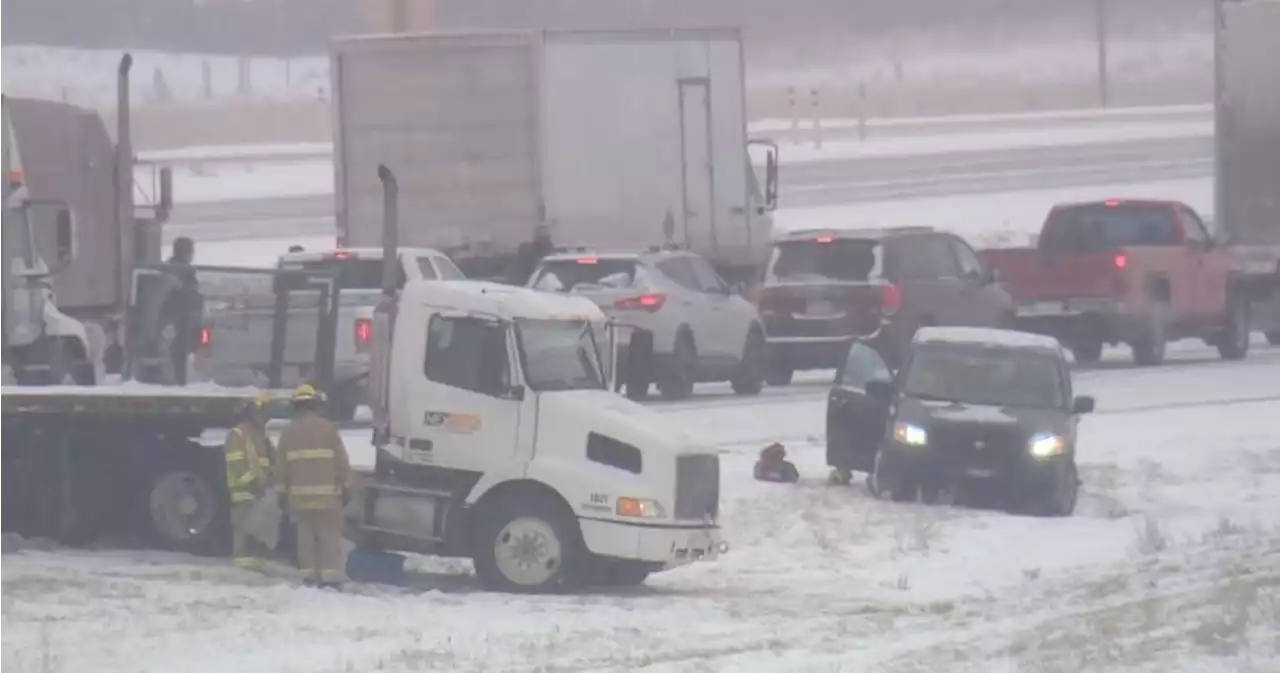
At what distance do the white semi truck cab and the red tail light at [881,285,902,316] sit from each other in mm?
10946

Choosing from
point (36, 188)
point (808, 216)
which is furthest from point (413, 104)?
point (808, 216)

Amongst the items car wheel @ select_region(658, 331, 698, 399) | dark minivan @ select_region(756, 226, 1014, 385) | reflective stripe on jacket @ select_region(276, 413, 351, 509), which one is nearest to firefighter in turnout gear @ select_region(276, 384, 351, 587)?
reflective stripe on jacket @ select_region(276, 413, 351, 509)

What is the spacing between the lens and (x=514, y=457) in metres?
15.6

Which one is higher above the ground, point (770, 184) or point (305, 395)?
point (770, 184)

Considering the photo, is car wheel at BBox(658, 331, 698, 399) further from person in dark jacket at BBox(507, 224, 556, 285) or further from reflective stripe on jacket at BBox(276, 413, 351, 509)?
reflective stripe on jacket at BBox(276, 413, 351, 509)

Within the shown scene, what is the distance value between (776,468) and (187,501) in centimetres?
550

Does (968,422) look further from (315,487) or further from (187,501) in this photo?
(315,487)

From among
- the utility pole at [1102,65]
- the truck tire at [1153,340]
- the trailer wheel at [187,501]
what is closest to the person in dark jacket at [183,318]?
the trailer wheel at [187,501]

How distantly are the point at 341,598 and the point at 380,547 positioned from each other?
109 centimetres

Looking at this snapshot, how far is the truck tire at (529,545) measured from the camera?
15555mm

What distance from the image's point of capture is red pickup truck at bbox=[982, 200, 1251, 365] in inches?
1160

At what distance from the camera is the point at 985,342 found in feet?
68.6

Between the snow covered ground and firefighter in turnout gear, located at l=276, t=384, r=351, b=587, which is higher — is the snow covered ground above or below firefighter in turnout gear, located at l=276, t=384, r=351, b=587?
above

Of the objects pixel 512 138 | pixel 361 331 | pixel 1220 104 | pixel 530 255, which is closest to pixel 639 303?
pixel 530 255
